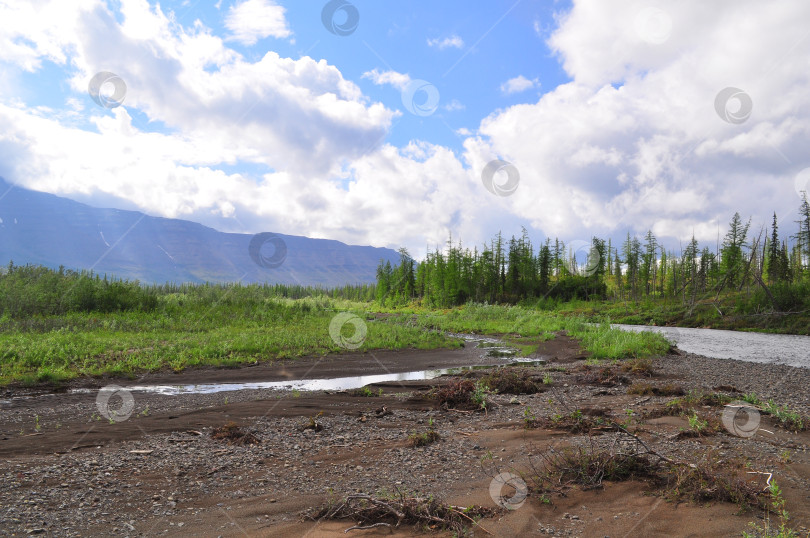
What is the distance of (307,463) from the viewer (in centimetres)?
721

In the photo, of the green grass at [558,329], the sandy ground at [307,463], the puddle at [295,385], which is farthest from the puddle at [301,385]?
the green grass at [558,329]

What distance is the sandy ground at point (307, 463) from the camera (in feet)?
16.1

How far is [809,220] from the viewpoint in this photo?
6825 cm

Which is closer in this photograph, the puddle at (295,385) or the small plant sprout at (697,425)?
the small plant sprout at (697,425)

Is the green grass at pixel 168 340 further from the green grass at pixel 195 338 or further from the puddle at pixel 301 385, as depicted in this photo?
the puddle at pixel 301 385

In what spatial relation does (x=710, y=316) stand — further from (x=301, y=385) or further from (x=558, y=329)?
(x=301, y=385)

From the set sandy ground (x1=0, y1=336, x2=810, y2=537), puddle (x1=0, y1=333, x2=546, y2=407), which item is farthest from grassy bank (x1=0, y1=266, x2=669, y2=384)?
sandy ground (x1=0, y1=336, x2=810, y2=537)

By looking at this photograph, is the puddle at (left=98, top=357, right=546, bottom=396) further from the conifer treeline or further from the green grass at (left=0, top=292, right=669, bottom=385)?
the conifer treeline

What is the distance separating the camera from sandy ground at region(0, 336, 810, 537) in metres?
4.92

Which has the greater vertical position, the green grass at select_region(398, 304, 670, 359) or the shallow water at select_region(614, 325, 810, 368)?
the green grass at select_region(398, 304, 670, 359)

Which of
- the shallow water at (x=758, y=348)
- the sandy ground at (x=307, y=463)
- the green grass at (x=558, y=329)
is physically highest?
the green grass at (x=558, y=329)

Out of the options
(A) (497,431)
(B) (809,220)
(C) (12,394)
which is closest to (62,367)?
(C) (12,394)

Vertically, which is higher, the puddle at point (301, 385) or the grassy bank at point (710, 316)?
the grassy bank at point (710, 316)

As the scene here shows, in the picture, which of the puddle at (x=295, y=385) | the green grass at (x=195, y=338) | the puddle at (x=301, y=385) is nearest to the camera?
the puddle at (x=301, y=385)
